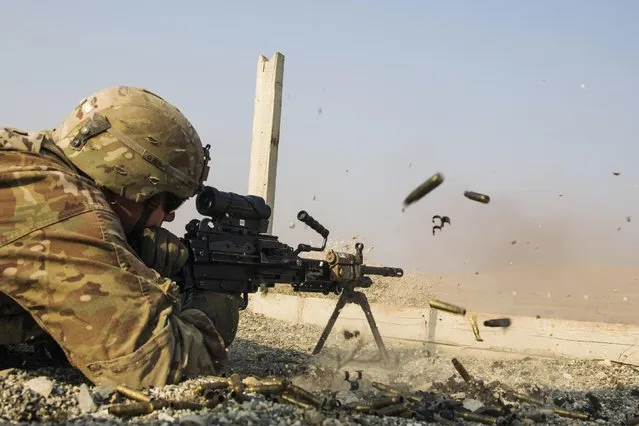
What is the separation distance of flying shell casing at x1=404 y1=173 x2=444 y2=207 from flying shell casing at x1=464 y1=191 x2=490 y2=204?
707 mm

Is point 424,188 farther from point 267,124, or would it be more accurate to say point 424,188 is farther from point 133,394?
point 267,124

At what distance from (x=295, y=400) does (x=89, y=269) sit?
4.16ft

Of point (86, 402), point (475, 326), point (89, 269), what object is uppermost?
point (89, 269)

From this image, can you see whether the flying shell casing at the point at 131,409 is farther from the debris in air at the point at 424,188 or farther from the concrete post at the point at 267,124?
the concrete post at the point at 267,124

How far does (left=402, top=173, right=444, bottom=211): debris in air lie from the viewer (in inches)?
246

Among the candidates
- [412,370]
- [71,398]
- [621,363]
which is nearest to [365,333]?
[412,370]

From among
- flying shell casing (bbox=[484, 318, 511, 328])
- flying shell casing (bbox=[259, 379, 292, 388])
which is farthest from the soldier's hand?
flying shell casing (bbox=[484, 318, 511, 328])

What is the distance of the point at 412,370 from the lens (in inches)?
275

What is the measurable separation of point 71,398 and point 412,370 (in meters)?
4.15

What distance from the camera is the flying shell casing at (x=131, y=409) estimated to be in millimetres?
3219

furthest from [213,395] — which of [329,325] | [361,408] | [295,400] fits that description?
[329,325]

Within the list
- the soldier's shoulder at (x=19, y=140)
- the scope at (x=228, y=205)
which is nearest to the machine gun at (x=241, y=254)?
the scope at (x=228, y=205)

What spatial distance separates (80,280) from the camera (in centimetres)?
348

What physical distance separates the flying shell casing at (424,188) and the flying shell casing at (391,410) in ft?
9.13
